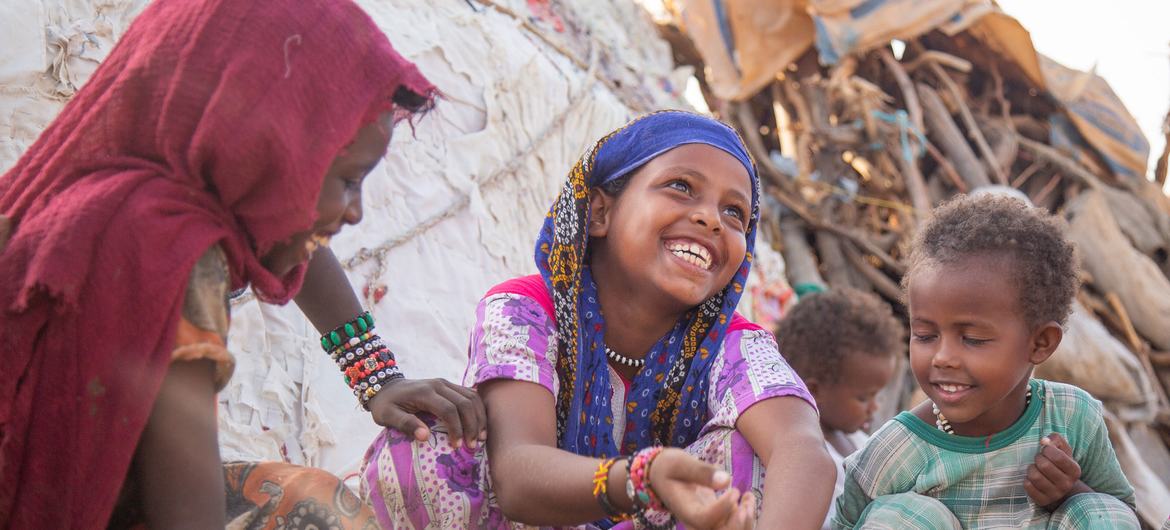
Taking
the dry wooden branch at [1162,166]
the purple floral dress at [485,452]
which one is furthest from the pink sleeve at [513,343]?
the dry wooden branch at [1162,166]

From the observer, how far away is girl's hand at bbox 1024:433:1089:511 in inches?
72.2

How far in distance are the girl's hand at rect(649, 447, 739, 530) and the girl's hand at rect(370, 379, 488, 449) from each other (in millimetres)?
443

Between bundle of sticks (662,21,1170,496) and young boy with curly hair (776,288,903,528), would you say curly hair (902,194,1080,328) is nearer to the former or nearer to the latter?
young boy with curly hair (776,288,903,528)

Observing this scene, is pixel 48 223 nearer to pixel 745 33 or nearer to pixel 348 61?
pixel 348 61

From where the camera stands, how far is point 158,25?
135 cm

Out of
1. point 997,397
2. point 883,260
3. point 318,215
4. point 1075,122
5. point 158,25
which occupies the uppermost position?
point 158,25

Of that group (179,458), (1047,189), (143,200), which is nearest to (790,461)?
(179,458)

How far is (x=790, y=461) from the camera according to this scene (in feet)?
5.43

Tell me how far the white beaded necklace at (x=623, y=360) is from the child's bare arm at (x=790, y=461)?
0.91 feet

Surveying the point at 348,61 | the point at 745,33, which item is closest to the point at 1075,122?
the point at 745,33

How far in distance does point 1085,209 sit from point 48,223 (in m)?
5.37

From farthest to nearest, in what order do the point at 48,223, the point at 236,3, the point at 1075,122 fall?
the point at 1075,122
the point at 236,3
the point at 48,223

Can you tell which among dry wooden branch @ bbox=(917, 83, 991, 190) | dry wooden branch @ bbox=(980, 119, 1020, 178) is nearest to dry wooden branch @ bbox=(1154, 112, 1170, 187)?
dry wooden branch @ bbox=(980, 119, 1020, 178)

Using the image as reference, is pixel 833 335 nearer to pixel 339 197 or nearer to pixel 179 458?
pixel 339 197
